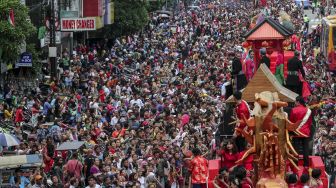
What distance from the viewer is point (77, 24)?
53219 millimetres

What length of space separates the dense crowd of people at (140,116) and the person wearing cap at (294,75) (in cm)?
173

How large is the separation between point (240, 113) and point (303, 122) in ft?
3.51

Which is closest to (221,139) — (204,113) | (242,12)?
(204,113)

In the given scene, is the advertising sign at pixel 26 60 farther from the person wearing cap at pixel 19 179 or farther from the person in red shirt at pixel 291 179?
the person in red shirt at pixel 291 179

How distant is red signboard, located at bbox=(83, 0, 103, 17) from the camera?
204ft

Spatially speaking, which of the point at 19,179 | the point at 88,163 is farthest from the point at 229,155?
the point at 88,163

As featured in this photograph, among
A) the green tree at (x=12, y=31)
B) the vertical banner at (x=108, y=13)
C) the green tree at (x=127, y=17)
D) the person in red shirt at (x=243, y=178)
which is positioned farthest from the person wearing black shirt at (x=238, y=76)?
the green tree at (x=127, y=17)

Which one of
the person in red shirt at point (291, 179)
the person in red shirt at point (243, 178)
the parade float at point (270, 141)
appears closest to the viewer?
the person in red shirt at point (291, 179)

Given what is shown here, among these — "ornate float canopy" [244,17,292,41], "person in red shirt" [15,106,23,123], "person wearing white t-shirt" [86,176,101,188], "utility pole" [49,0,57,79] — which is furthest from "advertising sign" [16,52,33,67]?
"person wearing white t-shirt" [86,176,101,188]

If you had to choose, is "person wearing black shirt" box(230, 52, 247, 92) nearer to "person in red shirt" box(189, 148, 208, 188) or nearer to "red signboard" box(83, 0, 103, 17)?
"person in red shirt" box(189, 148, 208, 188)

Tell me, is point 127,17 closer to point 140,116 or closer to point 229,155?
point 140,116

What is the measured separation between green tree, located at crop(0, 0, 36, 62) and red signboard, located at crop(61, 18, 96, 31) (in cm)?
1110

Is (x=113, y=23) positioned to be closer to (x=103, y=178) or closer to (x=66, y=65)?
(x=66, y=65)

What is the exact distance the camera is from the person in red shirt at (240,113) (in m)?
21.4
